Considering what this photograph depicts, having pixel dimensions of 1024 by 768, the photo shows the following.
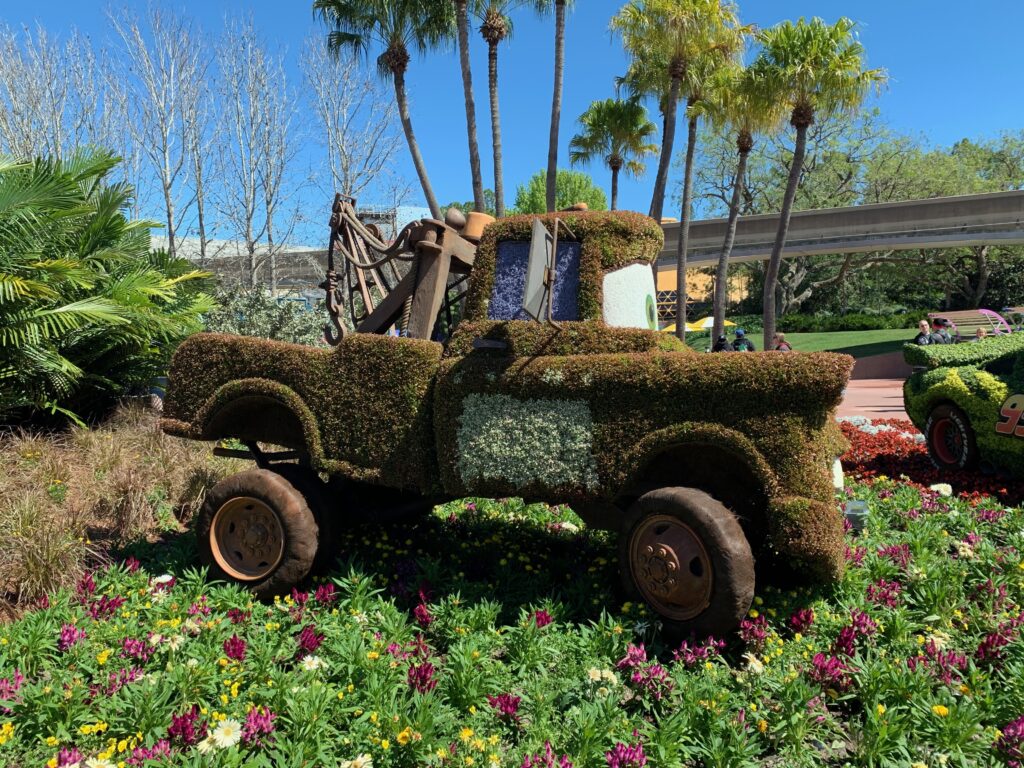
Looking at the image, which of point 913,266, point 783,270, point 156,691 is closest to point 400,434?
point 156,691

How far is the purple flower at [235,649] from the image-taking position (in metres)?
3.27

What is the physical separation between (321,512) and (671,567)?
215 cm

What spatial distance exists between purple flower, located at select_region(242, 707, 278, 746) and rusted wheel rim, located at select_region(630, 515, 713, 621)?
181cm

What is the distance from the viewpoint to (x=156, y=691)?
9.70 ft

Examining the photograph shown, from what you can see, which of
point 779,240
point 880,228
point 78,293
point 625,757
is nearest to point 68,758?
point 625,757

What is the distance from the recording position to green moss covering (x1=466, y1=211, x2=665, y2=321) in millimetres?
3867

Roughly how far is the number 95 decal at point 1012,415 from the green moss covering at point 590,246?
411 centimetres

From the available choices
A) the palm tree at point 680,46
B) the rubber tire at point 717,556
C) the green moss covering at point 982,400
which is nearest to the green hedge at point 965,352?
the green moss covering at point 982,400

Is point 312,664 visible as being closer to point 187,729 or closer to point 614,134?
point 187,729

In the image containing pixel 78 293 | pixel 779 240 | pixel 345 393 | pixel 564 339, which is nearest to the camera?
pixel 564 339

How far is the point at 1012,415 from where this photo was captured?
6.04 meters

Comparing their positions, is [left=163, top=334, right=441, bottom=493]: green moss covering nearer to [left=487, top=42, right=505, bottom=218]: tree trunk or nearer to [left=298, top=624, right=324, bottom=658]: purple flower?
[left=298, top=624, right=324, bottom=658]: purple flower

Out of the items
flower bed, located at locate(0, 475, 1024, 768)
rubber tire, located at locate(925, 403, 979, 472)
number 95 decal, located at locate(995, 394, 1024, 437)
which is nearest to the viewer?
flower bed, located at locate(0, 475, 1024, 768)

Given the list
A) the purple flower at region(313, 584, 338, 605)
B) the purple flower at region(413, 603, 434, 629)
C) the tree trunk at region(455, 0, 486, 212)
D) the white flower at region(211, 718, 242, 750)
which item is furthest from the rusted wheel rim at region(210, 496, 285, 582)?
the tree trunk at region(455, 0, 486, 212)
